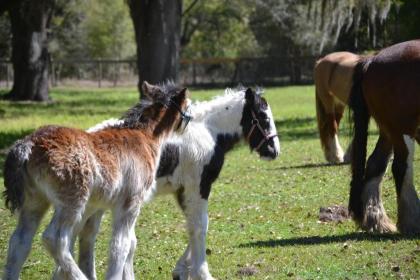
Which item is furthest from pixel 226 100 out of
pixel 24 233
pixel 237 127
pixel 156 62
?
pixel 156 62

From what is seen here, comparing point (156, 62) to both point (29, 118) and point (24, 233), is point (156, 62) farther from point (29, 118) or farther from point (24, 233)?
point (24, 233)

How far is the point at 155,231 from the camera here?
34.3ft

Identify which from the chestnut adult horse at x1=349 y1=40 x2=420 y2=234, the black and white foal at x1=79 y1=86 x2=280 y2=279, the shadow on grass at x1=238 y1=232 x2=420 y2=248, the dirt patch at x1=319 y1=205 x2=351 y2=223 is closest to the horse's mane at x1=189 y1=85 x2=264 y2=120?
the black and white foal at x1=79 y1=86 x2=280 y2=279

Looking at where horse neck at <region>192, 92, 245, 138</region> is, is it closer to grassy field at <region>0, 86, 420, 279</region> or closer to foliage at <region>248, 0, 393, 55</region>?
grassy field at <region>0, 86, 420, 279</region>

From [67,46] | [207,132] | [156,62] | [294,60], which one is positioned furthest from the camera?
[67,46]

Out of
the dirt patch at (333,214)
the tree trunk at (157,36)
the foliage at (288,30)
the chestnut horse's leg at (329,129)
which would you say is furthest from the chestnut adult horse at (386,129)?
the foliage at (288,30)

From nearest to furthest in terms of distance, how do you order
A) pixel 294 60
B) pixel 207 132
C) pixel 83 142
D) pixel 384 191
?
pixel 83 142
pixel 207 132
pixel 384 191
pixel 294 60

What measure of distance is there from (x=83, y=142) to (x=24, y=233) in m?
0.89

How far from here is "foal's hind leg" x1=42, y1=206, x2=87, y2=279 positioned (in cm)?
636

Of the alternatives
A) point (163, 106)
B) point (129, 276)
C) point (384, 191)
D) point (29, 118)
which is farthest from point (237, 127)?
point (29, 118)

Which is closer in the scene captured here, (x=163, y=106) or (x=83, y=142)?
(x=83, y=142)

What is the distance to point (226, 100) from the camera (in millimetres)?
8320

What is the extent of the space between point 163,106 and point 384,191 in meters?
5.48

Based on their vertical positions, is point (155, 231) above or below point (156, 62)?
below
